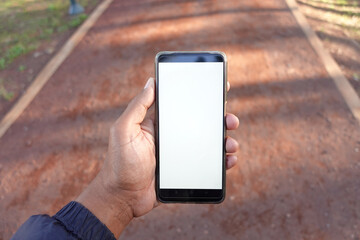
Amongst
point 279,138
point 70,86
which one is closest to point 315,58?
point 279,138

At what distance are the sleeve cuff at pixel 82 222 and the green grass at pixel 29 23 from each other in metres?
4.68

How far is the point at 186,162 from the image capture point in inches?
87.9

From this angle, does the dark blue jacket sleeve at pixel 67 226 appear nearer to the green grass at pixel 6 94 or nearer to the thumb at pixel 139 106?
the thumb at pixel 139 106

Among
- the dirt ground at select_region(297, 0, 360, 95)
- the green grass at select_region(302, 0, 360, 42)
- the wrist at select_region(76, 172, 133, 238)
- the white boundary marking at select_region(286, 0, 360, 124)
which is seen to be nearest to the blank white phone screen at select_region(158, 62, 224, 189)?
the wrist at select_region(76, 172, 133, 238)

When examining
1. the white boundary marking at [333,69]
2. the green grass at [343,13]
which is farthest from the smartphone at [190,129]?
the green grass at [343,13]

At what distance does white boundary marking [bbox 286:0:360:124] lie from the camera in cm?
402

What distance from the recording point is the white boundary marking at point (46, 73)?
174 inches

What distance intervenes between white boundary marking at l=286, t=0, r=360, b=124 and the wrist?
328cm

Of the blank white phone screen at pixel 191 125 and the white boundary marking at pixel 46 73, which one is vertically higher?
the blank white phone screen at pixel 191 125

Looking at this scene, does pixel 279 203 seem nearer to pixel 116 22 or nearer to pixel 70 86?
pixel 70 86

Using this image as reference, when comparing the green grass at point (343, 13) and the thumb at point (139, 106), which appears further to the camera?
the green grass at point (343, 13)

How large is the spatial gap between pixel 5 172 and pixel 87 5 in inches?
201

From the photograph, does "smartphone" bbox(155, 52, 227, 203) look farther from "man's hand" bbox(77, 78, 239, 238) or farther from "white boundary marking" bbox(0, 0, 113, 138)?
"white boundary marking" bbox(0, 0, 113, 138)

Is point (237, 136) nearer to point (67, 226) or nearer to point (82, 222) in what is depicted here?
point (82, 222)
